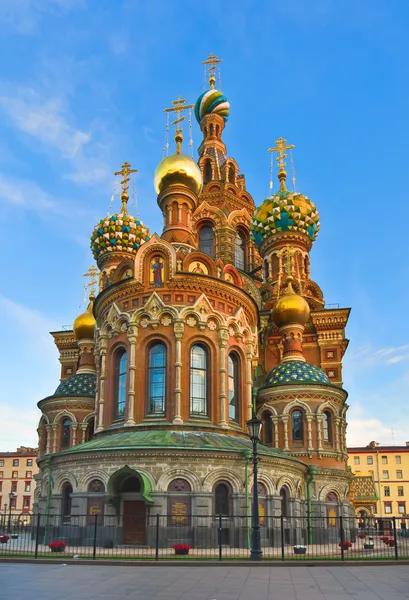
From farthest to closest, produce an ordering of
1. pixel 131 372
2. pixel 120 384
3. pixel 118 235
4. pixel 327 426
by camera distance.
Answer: pixel 118 235 → pixel 327 426 → pixel 120 384 → pixel 131 372

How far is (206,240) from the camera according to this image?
129 feet

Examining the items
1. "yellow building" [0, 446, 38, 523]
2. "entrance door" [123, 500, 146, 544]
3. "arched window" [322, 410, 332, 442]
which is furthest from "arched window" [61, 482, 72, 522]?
"yellow building" [0, 446, 38, 523]

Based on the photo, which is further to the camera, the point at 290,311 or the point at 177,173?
the point at 290,311

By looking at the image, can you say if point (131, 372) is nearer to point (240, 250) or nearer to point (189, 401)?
point (189, 401)

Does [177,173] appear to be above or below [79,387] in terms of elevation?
above

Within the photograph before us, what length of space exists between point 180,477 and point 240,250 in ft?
76.9

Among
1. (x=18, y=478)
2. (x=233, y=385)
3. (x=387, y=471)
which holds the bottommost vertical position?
(x=18, y=478)

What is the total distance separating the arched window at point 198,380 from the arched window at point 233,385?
1.43m

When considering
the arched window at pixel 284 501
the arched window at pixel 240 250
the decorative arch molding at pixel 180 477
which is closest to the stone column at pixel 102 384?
the decorative arch molding at pixel 180 477

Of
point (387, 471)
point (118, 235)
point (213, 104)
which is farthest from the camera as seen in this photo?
point (387, 471)

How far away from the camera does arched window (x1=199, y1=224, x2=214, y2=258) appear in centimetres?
3912

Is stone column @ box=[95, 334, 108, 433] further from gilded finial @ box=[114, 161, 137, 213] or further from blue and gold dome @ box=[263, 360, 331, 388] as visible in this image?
gilded finial @ box=[114, 161, 137, 213]

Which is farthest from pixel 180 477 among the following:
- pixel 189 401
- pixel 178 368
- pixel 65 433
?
pixel 65 433

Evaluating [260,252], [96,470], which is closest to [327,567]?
[96,470]
